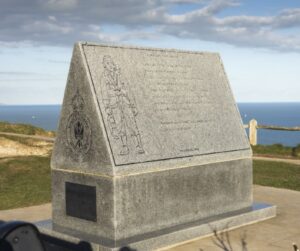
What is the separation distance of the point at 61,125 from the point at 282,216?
4.27 m

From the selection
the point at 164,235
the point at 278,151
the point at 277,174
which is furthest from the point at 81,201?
the point at 278,151

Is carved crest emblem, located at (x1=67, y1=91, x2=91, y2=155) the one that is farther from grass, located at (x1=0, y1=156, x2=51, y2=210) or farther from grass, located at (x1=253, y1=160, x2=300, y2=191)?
grass, located at (x1=253, y1=160, x2=300, y2=191)

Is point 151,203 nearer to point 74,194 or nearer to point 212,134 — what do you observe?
point 74,194

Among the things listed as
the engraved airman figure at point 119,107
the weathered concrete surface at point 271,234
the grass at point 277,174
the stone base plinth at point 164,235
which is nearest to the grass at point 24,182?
the stone base plinth at point 164,235

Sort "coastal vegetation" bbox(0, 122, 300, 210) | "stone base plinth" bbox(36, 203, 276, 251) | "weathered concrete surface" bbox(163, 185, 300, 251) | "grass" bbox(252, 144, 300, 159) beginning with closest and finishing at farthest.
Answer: "stone base plinth" bbox(36, 203, 276, 251), "weathered concrete surface" bbox(163, 185, 300, 251), "coastal vegetation" bbox(0, 122, 300, 210), "grass" bbox(252, 144, 300, 159)

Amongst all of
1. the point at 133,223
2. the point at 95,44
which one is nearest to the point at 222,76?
the point at 95,44

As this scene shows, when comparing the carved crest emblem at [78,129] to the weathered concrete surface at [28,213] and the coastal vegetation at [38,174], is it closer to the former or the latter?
the weathered concrete surface at [28,213]

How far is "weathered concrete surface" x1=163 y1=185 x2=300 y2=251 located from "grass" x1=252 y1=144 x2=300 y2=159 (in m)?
8.16

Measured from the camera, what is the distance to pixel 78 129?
7188 mm

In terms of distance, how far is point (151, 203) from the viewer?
7156 mm

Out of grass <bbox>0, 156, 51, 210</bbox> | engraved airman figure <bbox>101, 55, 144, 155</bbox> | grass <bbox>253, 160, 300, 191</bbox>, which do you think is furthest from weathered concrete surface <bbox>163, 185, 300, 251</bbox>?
grass <bbox>0, 156, 51, 210</bbox>

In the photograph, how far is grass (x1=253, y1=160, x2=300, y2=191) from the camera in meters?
12.8

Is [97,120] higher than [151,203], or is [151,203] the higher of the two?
[97,120]

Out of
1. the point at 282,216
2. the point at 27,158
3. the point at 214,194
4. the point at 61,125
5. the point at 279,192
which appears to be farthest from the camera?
the point at 27,158
